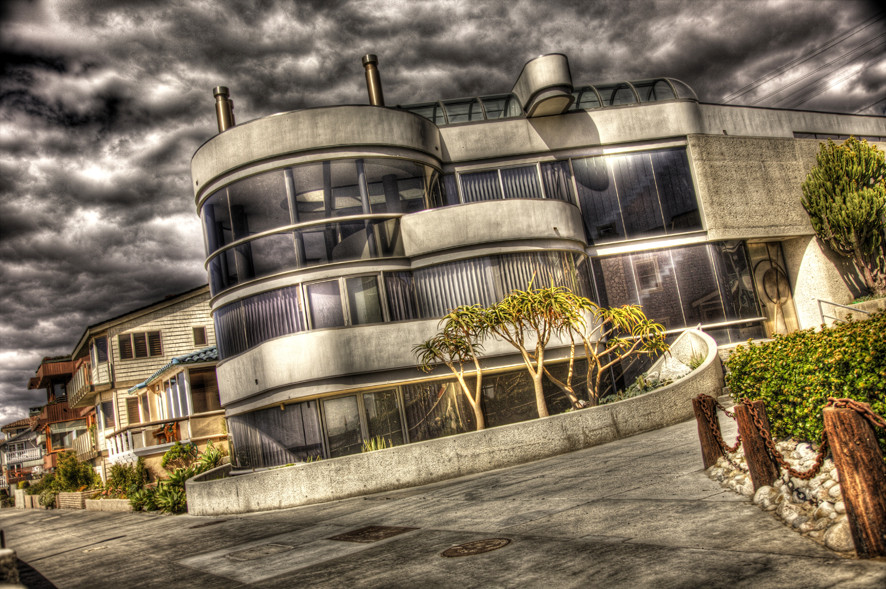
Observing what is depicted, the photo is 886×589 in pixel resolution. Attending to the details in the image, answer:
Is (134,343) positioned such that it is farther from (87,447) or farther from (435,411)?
(435,411)

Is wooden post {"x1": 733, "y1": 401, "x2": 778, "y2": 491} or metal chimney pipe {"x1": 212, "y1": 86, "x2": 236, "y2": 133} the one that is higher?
metal chimney pipe {"x1": 212, "y1": 86, "x2": 236, "y2": 133}

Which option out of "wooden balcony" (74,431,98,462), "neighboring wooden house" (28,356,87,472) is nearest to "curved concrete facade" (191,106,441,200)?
"wooden balcony" (74,431,98,462)

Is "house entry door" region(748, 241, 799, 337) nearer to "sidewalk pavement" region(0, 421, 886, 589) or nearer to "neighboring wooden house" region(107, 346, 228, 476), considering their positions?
"sidewalk pavement" region(0, 421, 886, 589)

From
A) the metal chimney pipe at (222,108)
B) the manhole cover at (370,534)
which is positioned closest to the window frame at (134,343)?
the metal chimney pipe at (222,108)

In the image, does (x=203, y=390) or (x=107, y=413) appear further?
(x=107, y=413)

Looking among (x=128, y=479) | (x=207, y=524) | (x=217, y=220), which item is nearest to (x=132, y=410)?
(x=128, y=479)

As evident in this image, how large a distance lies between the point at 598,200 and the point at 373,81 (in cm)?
829

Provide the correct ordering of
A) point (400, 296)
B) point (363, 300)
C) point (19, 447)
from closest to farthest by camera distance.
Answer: point (363, 300)
point (400, 296)
point (19, 447)

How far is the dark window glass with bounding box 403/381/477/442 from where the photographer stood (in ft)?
55.0

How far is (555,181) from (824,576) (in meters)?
18.4

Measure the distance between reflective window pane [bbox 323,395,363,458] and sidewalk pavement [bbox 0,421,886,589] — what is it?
311cm

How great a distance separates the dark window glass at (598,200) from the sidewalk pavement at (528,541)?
9.44 meters

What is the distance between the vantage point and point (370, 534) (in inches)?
340

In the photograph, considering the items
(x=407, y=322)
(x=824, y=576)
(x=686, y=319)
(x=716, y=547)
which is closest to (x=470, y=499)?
(x=716, y=547)
